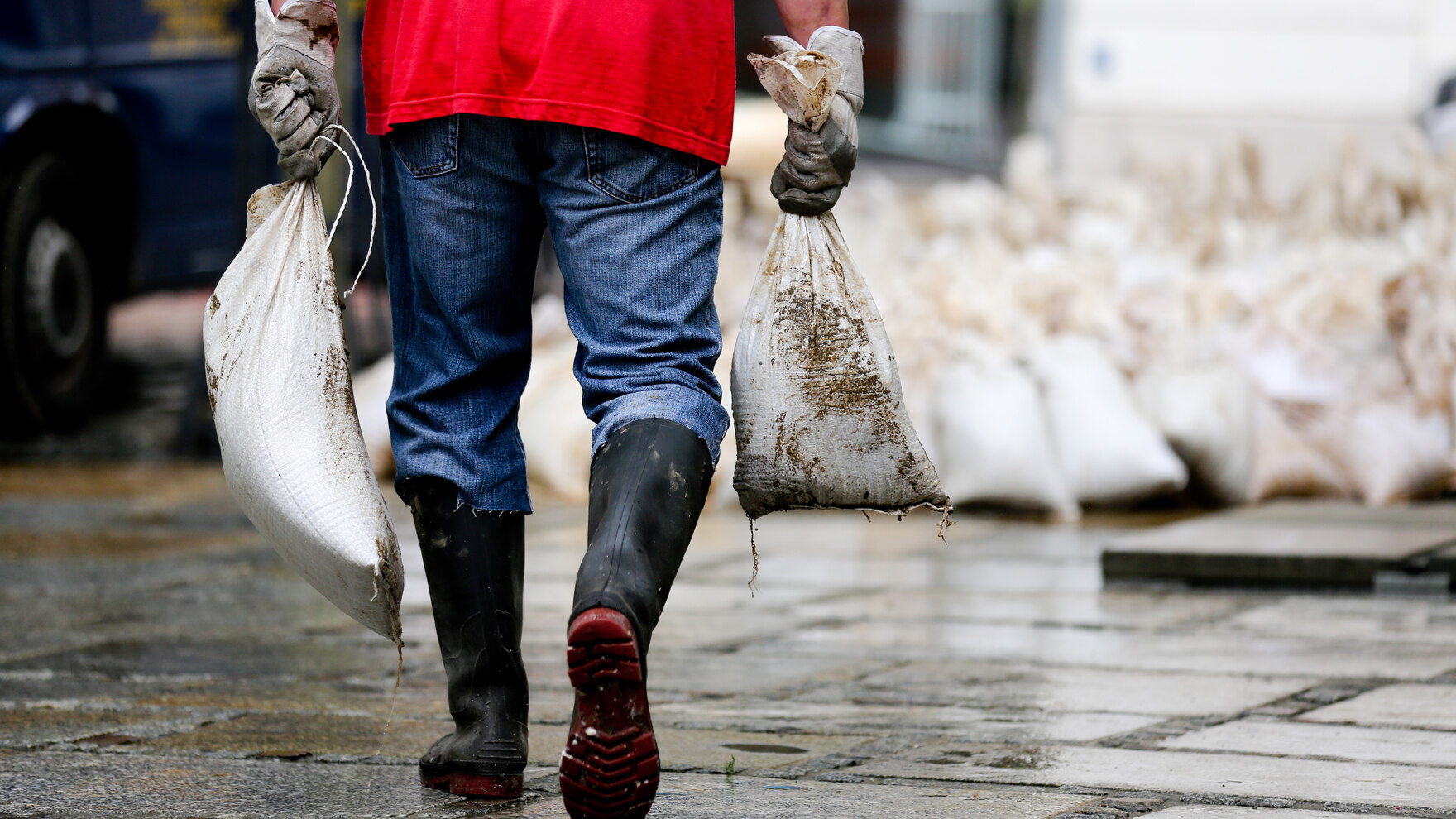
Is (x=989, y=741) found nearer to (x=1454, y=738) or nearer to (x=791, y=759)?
(x=791, y=759)

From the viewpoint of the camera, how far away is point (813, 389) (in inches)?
97.0

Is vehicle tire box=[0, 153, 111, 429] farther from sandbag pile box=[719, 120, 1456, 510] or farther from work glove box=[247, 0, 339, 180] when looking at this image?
work glove box=[247, 0, 339, 180]

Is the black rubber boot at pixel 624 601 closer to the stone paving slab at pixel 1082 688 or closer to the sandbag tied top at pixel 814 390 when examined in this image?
the sandbag tied top at pixel 814 390

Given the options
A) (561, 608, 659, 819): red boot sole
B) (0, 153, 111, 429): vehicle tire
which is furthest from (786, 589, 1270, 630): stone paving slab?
(0, 153, 111, 429): vehicle tire

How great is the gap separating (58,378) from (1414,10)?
10093 millimetres

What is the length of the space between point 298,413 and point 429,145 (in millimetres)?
368

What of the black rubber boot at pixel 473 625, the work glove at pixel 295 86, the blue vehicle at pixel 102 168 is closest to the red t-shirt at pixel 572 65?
the work glove at pixel 295 86

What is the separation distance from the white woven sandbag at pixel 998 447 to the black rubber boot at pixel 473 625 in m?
3.22

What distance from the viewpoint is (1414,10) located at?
45.5 ft

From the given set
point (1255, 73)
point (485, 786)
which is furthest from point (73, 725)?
point (1255, 73)

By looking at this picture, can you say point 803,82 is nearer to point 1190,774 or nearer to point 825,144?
point 825,144

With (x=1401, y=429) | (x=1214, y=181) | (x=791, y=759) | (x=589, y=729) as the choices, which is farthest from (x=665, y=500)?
(x=1214, y=181)

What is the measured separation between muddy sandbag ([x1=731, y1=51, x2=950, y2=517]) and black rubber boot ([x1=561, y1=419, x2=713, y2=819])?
20 centimetres

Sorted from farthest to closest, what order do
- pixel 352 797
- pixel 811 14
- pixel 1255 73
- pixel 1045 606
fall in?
pixel 1255 73
pixel 1045 606
pixel 811 14
pixel 352 797
